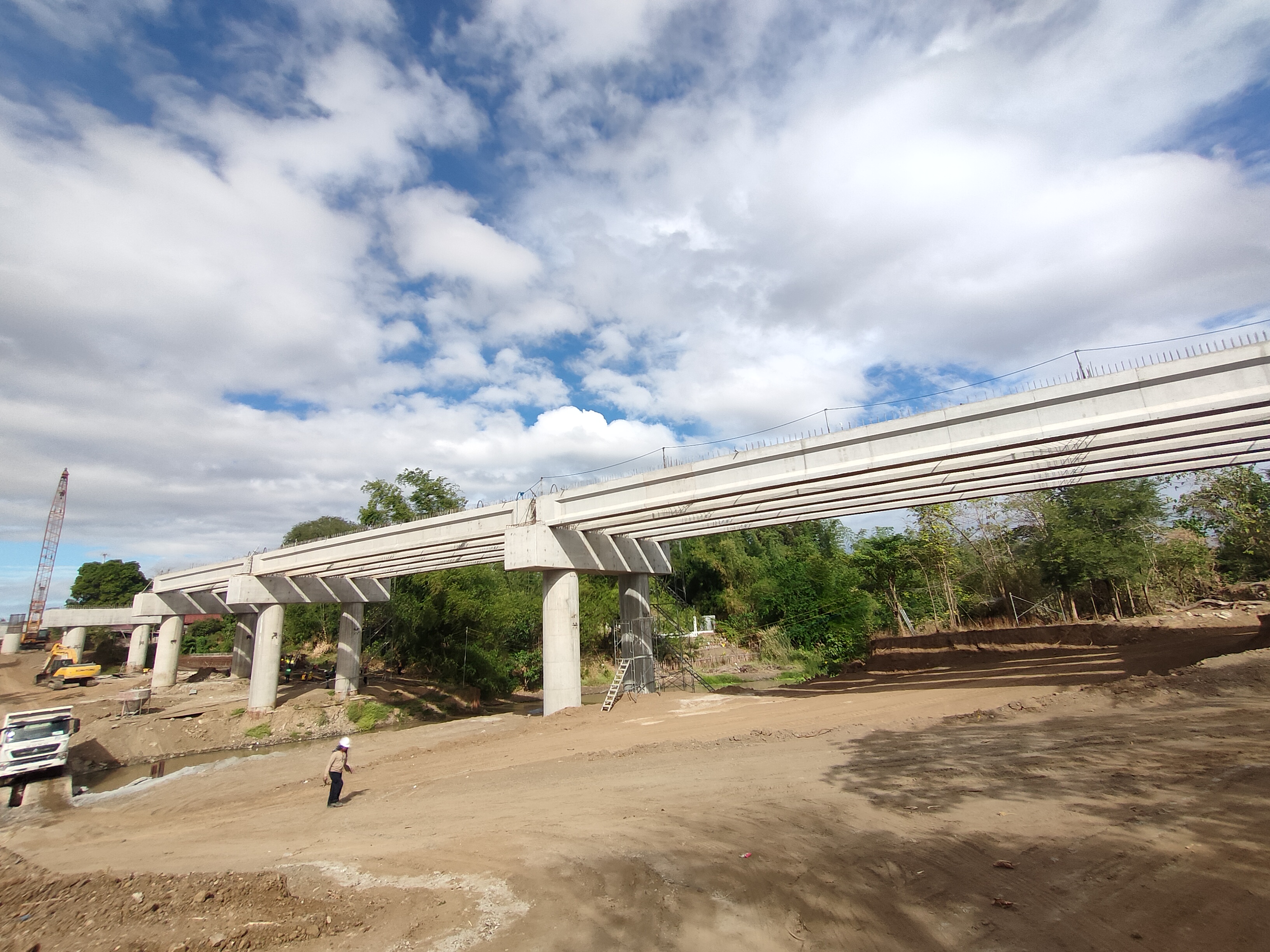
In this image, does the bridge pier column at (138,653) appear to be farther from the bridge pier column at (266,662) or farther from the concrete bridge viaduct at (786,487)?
the bridge pier column at (266,662)

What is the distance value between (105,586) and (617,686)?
306 ft

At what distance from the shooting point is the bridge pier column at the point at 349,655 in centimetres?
3481

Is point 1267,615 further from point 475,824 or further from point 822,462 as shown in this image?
point 475,824

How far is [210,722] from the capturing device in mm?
29453

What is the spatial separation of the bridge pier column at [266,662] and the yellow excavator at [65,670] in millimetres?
22293

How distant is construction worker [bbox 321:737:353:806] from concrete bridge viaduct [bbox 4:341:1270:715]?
8732mm

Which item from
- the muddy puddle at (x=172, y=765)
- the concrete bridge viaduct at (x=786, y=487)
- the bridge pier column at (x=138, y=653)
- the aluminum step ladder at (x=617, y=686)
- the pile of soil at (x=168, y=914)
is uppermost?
the concrete bridge viaduct at (x=786, y=487)

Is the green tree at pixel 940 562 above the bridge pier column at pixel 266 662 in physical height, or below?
above

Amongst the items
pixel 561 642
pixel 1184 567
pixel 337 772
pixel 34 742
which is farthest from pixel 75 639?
pixel 1184 567

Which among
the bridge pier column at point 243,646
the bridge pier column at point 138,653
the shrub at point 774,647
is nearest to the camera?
the shrub at point 774,647

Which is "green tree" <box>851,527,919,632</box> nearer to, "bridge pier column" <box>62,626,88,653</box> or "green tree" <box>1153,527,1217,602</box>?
"green tree" <box>1153,527,1217,602</box>

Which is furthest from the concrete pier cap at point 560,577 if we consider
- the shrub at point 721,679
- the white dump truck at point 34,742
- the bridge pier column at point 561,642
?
the white dump truck at point 34,742

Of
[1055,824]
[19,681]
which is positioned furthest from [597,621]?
[19,681]

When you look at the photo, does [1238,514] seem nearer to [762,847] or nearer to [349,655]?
[762,847]
